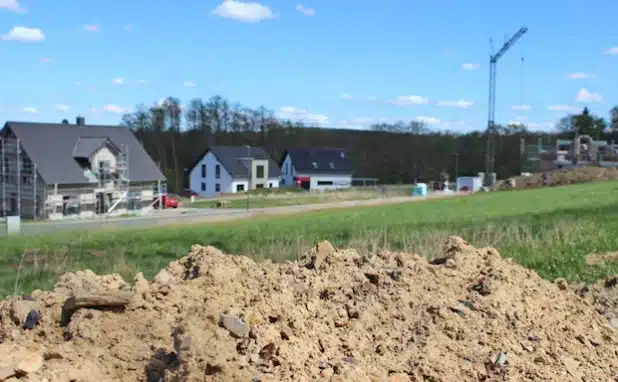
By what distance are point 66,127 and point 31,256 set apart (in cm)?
3607

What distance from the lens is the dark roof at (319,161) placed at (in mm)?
82812

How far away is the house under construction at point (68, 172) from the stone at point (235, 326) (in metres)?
42.2

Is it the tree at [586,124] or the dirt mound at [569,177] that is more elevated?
the tree at [586,124]

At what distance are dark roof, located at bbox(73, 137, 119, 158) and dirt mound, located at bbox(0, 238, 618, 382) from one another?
42622mm

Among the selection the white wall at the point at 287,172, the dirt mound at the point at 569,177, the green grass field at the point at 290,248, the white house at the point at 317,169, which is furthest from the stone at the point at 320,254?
the white wall at the point at 287,172

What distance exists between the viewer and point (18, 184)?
43938 millimetres

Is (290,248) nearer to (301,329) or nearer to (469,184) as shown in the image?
(301,329)

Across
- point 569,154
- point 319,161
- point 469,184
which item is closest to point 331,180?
point 319,161

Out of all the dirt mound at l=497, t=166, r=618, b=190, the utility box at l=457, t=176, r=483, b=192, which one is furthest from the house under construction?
the utility box at l=457, t=176, r=483, b=192

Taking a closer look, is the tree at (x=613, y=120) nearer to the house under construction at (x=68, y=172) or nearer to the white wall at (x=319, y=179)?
the white wall at (x=319, y=179)

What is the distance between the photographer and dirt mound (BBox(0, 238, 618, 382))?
3.72 metres

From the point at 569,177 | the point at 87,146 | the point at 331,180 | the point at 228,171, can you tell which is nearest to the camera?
the point at 87,146

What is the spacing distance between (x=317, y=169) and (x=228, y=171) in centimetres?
1360

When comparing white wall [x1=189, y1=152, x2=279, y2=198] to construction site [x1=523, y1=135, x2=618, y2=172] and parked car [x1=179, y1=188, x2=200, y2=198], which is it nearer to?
parked car [x1=179, y1=188, x2=200, y2=198]
